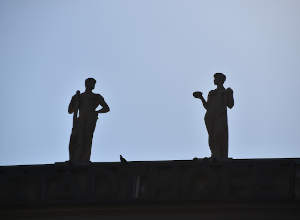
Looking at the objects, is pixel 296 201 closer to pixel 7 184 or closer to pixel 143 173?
pixel 143 173

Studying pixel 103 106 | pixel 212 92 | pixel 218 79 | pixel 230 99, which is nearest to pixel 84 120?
pixel 103 106

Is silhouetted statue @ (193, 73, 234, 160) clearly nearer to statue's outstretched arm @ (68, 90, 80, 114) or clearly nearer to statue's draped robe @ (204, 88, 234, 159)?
statue's draped robe @ (204, 88, 234, 159)

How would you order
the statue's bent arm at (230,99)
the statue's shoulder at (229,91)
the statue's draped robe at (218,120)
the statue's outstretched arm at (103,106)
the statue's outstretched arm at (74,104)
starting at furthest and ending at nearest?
1. the statue's outstretched arm at (103,106)
2. the statue's outstretched arm at (74,104)
3. the statue's shoulder at (229,91)
4. the statue's bent arm at (230,99)
5. the statue's draped robe at (218,120)

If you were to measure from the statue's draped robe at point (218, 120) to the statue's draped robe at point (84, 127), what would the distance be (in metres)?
3.33

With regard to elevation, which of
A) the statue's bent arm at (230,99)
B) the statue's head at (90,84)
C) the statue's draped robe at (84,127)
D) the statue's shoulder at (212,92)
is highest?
the statue's head at (90,84)

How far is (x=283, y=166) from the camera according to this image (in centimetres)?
2567

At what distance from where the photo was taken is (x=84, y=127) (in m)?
28.9

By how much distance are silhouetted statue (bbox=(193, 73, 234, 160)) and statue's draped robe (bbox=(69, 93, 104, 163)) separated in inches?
121

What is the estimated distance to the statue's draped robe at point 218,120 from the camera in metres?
27.6

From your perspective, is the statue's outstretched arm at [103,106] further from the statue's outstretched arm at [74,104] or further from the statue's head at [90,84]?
the statue's outstretched arm at [74,104]

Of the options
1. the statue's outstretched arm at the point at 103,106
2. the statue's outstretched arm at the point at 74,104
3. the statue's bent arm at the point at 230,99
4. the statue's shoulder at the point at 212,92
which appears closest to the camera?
the statue's bent arm at the point at 230,99

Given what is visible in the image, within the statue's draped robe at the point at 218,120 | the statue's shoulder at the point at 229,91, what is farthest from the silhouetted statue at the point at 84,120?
the statue's shoulder at the point at 229,91

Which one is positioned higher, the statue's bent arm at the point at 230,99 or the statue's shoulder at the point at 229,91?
the statue's shoulder at the point at 229,91

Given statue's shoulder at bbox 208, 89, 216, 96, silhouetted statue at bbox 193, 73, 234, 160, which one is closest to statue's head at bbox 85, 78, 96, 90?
silhouetted statue at bbox 193, 73, 234, 160
